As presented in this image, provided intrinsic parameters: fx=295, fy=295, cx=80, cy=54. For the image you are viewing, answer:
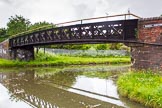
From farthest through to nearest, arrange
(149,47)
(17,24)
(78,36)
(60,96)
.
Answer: (17,24)
(78,36)
(149,47)
(60,96)

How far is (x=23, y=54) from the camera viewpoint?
3291cm

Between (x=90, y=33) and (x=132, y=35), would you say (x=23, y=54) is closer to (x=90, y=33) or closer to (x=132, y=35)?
(x=90, y=33)

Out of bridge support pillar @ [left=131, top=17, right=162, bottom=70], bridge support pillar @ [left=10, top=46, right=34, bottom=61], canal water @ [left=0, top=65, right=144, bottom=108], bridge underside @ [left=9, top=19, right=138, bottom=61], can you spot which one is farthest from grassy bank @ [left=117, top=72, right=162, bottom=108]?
bridge support pillar @ [left=10, top=46, right=34, bottom=61]

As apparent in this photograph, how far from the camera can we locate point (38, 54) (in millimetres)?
36125

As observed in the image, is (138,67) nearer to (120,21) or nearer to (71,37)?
(120,21)

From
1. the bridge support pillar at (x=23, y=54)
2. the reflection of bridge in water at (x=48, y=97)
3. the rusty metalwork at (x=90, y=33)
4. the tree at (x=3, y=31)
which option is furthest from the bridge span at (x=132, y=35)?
the tree at (x=3, y=31)

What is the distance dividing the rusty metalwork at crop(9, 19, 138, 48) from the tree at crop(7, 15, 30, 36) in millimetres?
34939

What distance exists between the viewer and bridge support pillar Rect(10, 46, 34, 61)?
32.7m

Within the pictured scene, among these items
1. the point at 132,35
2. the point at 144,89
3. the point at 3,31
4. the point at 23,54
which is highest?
the point at 3,31

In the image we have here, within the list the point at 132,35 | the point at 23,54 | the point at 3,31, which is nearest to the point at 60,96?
the point at 132,35

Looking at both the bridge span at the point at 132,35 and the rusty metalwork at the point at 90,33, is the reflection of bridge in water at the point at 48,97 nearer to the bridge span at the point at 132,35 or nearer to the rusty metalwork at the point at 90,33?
the bridge span at the point at 132,35

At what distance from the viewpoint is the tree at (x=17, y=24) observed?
63.9 metres

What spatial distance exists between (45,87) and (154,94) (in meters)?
7.94

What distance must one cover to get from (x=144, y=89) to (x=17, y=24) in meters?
58.2
